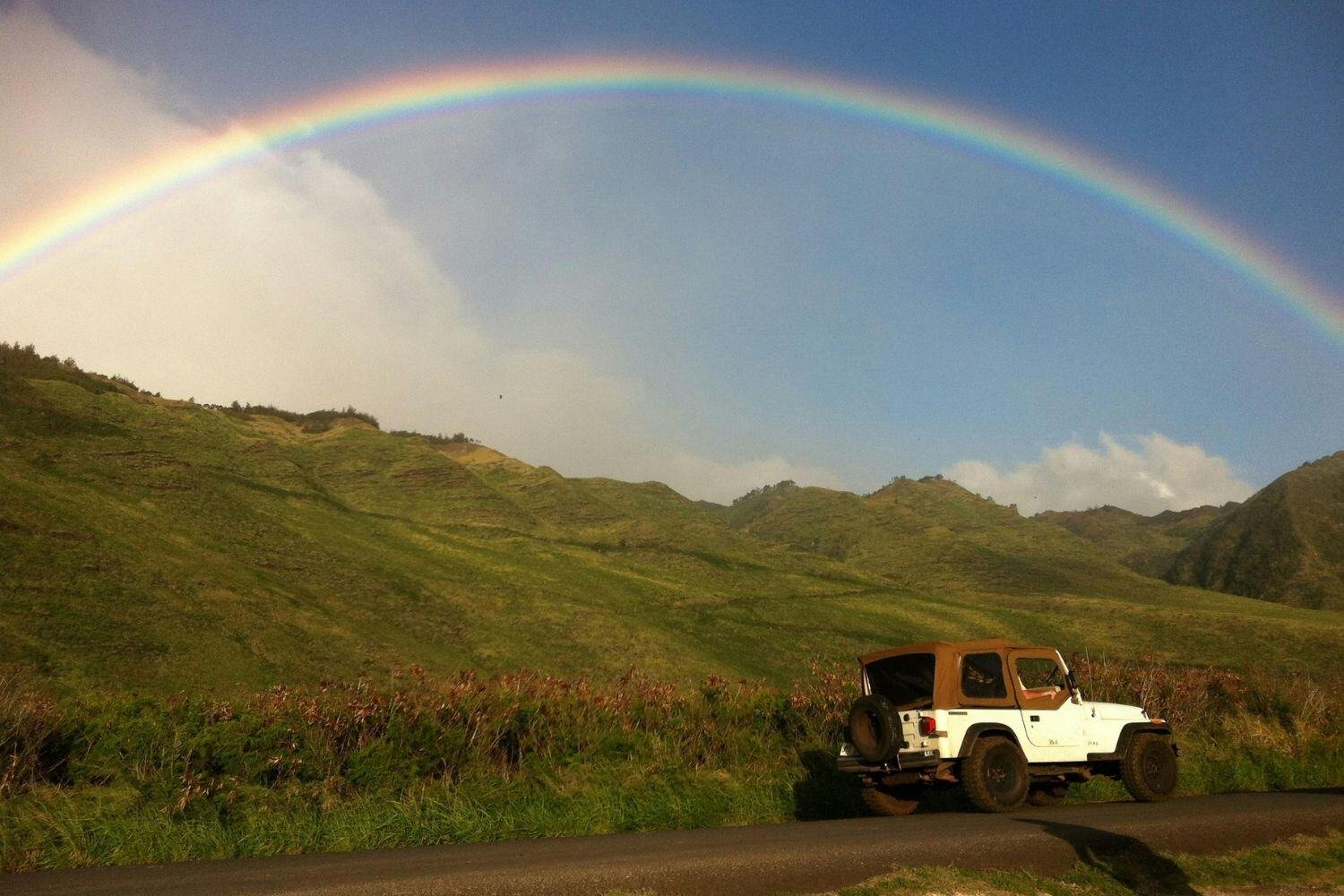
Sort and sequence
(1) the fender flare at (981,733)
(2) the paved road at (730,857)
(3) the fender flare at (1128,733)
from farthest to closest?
(3) the fender flare at (1128,733) → (1) the fender flare at (981,733) → (2) the paved road at (730,857)

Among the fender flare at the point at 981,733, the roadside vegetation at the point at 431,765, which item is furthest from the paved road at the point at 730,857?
the roadside vegetation at the point at 431,765

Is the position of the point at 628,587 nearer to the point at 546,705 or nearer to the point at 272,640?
the point at 272,640

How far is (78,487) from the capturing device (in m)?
38.8

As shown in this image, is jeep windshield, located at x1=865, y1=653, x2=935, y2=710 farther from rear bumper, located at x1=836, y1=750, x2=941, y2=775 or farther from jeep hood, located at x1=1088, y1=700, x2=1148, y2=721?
jeep hood, located at x1=1088, y1=700, x2=1148, y2=721

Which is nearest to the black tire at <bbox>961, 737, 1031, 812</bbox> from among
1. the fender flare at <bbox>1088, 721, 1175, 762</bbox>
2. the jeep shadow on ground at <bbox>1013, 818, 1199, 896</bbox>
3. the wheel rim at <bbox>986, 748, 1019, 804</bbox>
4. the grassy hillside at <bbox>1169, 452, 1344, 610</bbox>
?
the wheel rim at <bbox>986, 748, 1019, 804</bbox>

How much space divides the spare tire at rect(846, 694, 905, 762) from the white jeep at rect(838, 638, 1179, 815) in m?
0.01

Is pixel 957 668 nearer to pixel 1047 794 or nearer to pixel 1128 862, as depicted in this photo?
pixel 1047 794

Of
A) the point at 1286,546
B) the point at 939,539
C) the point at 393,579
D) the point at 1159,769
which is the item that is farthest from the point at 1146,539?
the point at 1159,769

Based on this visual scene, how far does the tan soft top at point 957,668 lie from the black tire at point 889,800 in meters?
1.53

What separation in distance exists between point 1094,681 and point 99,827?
17.3m

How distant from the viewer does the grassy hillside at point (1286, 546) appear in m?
106

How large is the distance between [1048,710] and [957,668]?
4.77 ft

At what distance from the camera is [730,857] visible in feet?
26.9

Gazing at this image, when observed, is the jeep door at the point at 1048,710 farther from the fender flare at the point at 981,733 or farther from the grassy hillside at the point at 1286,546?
the grassy hillside at the point at 1286,546
